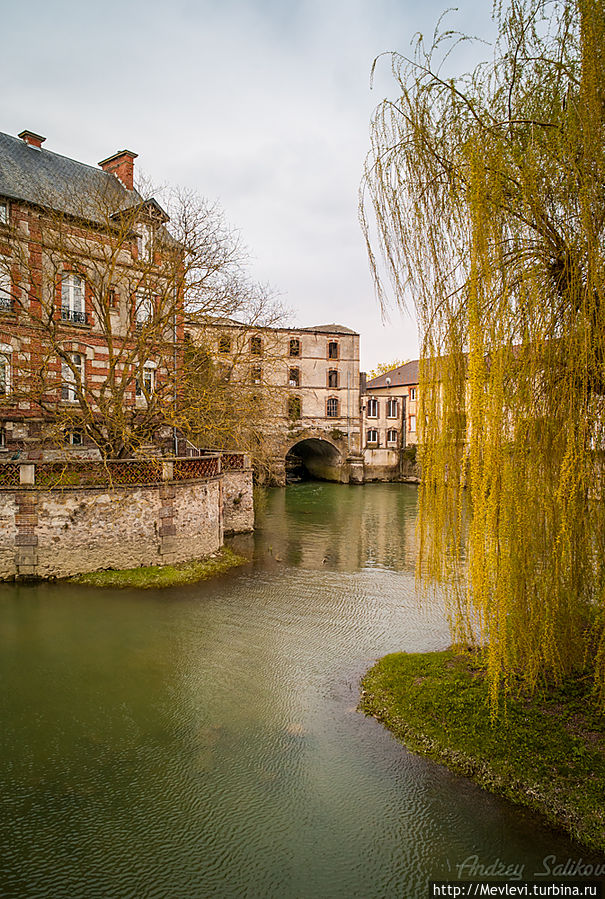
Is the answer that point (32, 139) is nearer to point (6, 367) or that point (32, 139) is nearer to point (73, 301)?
point (73, 301)

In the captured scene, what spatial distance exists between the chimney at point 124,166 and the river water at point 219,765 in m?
16.0

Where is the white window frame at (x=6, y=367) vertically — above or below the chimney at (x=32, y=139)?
below

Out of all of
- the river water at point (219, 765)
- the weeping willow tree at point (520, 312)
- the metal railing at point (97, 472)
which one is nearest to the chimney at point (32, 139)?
the metal railing at point (97, 472)

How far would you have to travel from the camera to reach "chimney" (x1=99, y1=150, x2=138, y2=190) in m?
20.5

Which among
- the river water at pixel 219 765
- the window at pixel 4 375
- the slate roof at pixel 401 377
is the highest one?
the slate roof at pixel 401 377

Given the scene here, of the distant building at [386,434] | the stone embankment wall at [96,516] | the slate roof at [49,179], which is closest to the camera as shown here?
the stone embankment wall at [96,516]

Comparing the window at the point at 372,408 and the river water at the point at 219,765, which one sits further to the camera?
the window at the point at 372,408

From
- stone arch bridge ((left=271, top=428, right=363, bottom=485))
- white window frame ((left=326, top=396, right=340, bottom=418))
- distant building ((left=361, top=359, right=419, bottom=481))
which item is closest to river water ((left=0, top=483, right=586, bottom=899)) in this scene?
stone arch bridge ((left=271, top=428, right=363, bottom=485))

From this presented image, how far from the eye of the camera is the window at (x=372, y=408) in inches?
1441

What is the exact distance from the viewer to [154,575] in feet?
39.2

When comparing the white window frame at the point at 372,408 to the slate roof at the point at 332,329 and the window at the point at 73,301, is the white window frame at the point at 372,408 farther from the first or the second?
the window at the point at 73,301

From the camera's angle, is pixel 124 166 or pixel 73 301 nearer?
pixel 73 301

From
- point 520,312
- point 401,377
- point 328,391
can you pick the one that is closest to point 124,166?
point 328,391

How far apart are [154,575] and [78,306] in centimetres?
1001
